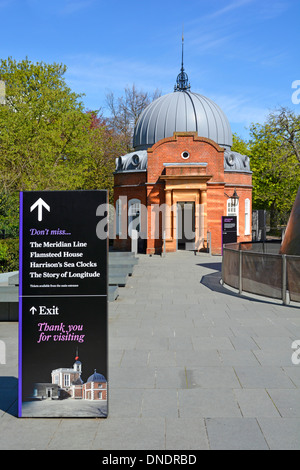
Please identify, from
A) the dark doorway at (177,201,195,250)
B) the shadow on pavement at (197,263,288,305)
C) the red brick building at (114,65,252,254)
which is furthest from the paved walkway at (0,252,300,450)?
the dark doorway at (177,201,195,250)

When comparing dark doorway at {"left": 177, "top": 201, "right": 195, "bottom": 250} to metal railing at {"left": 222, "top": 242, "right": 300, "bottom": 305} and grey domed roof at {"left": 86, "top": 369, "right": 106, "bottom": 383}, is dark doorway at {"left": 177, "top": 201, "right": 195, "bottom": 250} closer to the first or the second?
metal railing at {"left": 222, "top": 242, "right": 300, "bottom": 305}

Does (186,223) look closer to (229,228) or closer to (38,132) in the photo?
(229,228)

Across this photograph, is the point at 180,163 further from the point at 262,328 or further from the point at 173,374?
the point at 173,374

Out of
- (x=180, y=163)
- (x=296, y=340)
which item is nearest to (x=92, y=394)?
(x=296, y=340)

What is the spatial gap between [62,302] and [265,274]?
28.0ft

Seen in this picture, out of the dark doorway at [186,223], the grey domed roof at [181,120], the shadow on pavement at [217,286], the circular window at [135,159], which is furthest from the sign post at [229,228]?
the grey domed roof at [181,120]

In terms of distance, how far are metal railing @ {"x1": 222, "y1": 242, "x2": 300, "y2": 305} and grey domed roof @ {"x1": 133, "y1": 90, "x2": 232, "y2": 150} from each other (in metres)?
22.3

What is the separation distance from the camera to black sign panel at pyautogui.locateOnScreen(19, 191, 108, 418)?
17.3 feet

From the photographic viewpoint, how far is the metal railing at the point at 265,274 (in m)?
12.1

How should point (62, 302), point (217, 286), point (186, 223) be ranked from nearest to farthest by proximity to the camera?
point (62, 302) < point (217, 286) < point (186, 223)

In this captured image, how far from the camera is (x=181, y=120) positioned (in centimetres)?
3572

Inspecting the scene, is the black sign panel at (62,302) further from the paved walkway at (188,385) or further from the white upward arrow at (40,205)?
the paved walkway at (188,385)

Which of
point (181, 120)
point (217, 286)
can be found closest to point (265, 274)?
point (217, 286)
